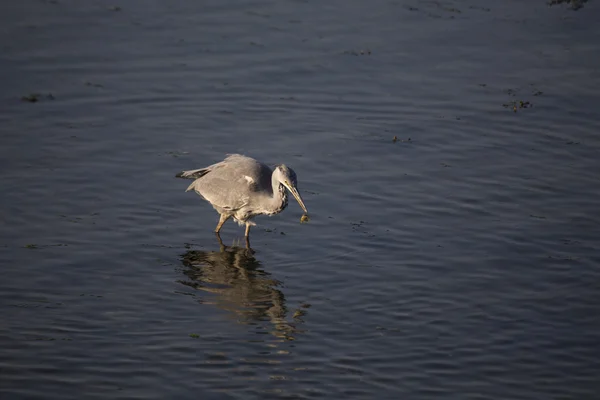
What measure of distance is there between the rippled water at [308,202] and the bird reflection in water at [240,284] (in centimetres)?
4

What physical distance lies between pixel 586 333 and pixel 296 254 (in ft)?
11.6

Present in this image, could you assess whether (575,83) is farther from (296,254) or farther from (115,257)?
(115,257)

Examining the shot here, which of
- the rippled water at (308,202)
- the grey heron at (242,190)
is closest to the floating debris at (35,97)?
the rippled water at (308,202)

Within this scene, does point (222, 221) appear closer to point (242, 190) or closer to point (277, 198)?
point (242, 190)

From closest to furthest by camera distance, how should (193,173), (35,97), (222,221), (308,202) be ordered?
1. (222,221)
2. (193,173)
3. (308,202)
4. (35,97)

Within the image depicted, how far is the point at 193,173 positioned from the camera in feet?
39.9

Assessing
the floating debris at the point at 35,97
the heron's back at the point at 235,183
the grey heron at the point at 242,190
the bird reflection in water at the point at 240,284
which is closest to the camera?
the bird reflection in water at the point at 240,284

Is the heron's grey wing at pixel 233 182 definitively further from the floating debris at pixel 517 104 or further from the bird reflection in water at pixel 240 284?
the floating debris at pixel 517 104

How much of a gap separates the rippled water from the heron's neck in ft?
1.77

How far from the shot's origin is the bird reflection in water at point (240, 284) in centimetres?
967

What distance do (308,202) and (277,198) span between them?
1.47 m

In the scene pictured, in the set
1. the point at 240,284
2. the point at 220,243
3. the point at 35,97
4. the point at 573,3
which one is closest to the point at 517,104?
the point at 573,3

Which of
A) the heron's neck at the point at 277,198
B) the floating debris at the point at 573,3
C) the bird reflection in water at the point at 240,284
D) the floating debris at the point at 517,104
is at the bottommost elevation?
the bird reflection in water at the point at 240,284

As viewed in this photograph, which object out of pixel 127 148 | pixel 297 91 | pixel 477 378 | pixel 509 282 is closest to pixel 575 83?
pixel 297 91
